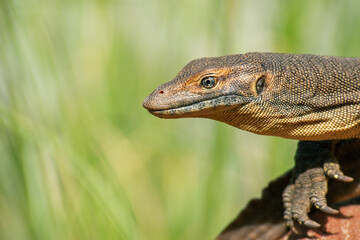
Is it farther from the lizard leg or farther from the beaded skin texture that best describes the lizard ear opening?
the lizard leg

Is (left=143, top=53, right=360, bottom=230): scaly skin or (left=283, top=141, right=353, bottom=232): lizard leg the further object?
(left=283, top=141, right=353, bottom=232): lizard leg

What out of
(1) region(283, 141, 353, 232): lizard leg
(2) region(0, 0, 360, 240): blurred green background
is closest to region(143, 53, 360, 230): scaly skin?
(1) region(283, 141, 353, 232): lizard leg

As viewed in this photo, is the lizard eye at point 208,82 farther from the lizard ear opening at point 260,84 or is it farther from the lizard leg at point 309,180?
the lizard leg at point 309,180

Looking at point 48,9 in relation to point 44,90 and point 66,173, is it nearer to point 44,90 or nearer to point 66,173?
point 44,90

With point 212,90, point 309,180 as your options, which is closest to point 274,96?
point 212,90

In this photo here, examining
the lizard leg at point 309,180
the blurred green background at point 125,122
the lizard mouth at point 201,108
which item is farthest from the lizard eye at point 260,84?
the blurred green background at point 125,122

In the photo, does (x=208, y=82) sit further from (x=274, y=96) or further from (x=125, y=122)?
(x=125, y=122)
